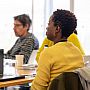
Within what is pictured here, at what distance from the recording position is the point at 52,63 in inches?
66.0

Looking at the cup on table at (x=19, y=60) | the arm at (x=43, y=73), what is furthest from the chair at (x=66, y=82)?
the cup on table at (x=19, y=60)

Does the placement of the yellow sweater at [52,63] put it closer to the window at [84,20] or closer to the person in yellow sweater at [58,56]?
the person in yellow sweater at [58,56]

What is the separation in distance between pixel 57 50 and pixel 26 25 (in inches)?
67.7

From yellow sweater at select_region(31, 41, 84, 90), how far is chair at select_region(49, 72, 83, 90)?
0.73 ft

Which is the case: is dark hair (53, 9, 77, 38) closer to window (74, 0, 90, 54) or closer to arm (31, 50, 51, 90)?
arm (31, 50, 51, 90)

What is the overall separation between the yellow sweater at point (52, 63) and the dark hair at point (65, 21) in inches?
5.0

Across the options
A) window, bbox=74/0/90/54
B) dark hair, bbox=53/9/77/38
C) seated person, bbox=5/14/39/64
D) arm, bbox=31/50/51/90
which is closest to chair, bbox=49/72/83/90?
arm, bbox=31/50/51/90

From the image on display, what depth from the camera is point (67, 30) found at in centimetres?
184

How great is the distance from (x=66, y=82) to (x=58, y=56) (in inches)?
10.9

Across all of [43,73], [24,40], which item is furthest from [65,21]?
[24,40]

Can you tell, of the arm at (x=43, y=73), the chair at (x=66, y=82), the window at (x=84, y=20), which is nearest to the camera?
the chair at (x=66, y=82)

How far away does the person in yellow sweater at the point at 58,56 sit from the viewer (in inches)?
65.8

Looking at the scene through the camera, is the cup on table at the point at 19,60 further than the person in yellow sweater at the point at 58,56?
Yes

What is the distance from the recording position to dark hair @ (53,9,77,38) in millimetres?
1831
